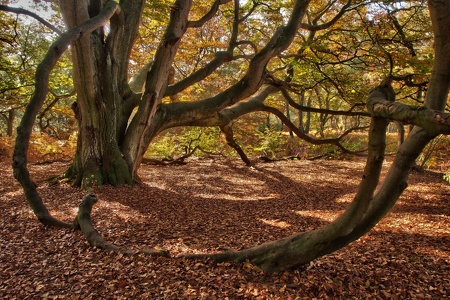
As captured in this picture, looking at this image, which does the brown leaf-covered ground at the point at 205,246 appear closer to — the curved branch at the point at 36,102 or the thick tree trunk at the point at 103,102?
the thick tree trunk at the point at 103,102

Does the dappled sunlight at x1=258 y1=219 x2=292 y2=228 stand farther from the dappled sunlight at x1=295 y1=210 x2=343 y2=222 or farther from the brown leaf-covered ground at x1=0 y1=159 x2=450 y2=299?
the dappled sunlight at x1=295 y1=210 x2=343 y2=222

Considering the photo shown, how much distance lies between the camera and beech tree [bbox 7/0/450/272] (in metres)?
2.29

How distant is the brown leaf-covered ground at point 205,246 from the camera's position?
2.65m

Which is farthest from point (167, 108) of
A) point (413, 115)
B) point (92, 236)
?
point (413, 115)

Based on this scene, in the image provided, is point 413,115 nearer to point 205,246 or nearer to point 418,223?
point 205,246

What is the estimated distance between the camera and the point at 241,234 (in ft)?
14.0

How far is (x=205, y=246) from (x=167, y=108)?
4.38 m

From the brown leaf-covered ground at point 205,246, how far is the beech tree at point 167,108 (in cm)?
27

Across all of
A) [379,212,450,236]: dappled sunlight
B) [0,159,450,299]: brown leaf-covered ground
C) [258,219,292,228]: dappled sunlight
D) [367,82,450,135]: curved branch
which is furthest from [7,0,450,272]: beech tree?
[258,219,292,228]: dappled sunlight

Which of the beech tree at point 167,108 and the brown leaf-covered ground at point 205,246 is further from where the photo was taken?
the brown leaf-covered ground at point 205,246

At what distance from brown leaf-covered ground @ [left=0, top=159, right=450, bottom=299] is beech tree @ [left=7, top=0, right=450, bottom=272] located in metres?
0.27

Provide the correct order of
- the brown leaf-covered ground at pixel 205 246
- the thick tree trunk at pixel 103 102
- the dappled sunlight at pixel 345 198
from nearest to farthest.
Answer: the brown leaf-covered ground at pixel 205 246 → the thick tree trunk at pixel 103 102 → the dappled sunlight at pixel 345 198

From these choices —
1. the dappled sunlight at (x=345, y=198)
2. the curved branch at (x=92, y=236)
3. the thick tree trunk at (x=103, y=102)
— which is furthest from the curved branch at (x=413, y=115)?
the thick tree trunk at (x=103, y=102)

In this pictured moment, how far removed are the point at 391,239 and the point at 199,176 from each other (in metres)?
6.17
